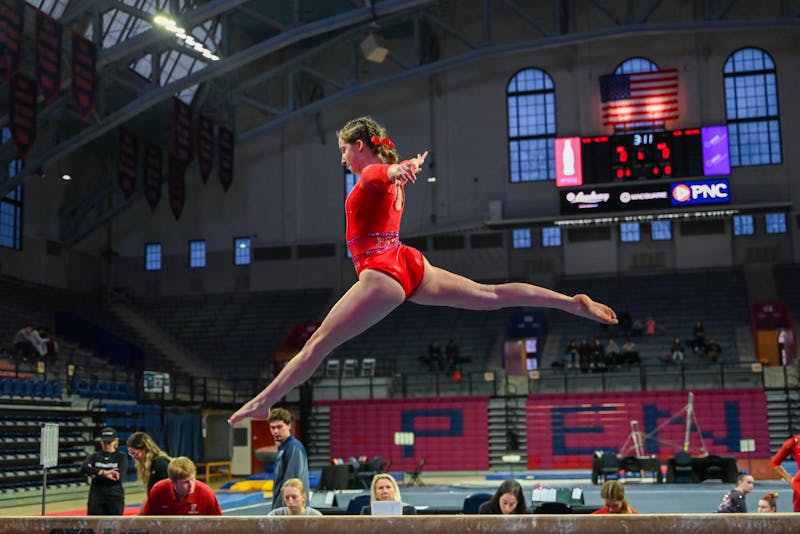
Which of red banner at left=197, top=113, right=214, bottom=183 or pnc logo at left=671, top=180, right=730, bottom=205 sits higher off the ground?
red banner at left=197, top=113, right=214, bottom=183

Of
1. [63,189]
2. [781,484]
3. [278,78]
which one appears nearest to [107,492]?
[781,484]

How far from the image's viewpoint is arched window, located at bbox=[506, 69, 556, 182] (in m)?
32.4

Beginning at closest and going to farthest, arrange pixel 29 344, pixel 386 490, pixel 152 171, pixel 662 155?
pixel 386 490 < pixel 29 344 < pixel 662 155 < pixel 152 171

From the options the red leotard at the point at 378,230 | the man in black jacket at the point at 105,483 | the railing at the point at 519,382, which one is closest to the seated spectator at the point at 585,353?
the railing at the point at 519,382

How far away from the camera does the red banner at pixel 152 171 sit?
29859mm

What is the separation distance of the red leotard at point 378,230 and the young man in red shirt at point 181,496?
9.69 ft

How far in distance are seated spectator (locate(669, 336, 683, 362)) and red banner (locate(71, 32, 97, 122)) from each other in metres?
16.6

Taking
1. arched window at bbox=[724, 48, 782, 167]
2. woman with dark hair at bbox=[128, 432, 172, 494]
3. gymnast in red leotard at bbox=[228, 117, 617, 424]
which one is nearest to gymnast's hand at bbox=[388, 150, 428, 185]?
gymnast in red leotard at bbox=[228, 117, 617, 424]

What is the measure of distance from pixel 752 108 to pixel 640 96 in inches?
159

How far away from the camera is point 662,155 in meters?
26.9

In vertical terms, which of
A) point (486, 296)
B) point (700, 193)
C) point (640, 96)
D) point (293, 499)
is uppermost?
point (640, 96)

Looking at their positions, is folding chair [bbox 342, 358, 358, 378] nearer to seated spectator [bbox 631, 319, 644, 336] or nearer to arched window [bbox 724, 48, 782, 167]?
seated spectator [bbox 631, 319, 644, 336]

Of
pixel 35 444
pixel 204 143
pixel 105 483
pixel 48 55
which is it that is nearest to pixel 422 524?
pixel 105 483

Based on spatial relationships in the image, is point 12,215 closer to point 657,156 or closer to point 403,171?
point 657,156
